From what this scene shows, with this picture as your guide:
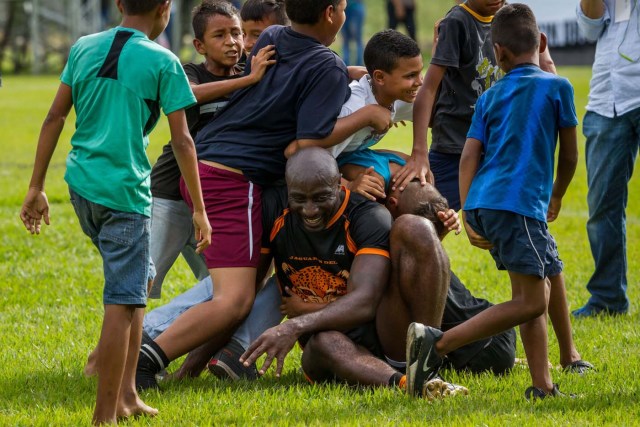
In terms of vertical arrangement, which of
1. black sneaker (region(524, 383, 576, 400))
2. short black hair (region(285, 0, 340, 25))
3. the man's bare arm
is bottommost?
black sneaker (region(524, 383, 576, 400))

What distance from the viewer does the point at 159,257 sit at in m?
5.71

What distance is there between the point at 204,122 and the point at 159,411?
169 cm

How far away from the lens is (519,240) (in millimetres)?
4555

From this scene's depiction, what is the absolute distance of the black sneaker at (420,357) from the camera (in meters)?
4.62

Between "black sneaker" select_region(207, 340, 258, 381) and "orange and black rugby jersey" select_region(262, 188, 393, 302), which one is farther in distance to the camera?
"black sneaker" select_region(207, 340, 258, 381)

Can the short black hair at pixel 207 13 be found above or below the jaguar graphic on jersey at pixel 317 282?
above

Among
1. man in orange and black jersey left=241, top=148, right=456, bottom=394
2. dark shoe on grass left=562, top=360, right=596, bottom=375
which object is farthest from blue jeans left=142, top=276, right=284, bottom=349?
dark shoe on grass left=562, top=360, right=596, bottom=375

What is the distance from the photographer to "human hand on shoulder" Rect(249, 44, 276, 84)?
520 cm

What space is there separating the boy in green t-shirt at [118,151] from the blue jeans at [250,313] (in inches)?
43.2

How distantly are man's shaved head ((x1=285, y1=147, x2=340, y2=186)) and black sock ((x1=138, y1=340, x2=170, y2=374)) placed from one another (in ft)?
3.14

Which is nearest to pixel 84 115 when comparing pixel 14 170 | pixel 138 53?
pixel 138 53

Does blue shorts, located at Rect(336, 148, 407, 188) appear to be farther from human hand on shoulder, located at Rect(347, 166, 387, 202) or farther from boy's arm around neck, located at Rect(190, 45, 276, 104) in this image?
boy's arm around neck, located at Rect(190, 45, 276, 104)

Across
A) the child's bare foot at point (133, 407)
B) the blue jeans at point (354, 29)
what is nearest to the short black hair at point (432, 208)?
the child's bare foot at point (133, 407)

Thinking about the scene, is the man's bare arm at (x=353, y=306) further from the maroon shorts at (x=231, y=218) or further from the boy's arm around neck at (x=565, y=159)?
the boy's arm around neck at (x=565, y=159)
